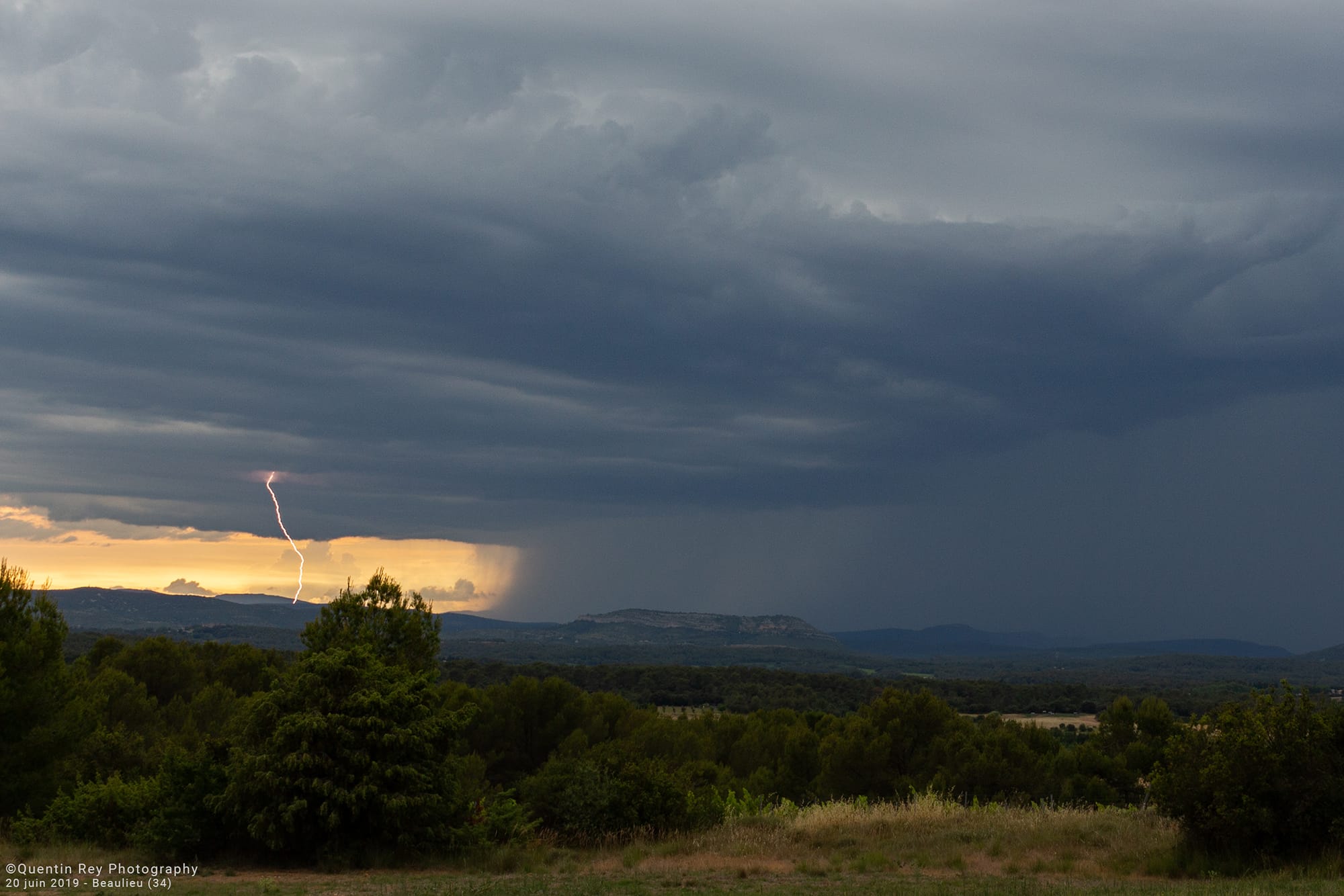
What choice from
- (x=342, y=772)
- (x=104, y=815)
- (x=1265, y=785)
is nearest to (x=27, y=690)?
(x=104, y=815)

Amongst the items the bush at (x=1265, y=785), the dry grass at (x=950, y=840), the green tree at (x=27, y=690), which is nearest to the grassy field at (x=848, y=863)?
the dry grass at (x=950, y=840)

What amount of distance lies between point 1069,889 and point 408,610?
1006 inches

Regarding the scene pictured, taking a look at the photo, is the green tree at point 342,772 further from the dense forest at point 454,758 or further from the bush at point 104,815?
the bush at point 104,815

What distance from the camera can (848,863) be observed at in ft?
67.8

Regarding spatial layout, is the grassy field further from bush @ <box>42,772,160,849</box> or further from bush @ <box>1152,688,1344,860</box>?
bush @ <box>42,772,160,849</box>

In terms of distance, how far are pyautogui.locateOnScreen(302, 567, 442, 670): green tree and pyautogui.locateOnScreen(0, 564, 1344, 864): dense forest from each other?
0.08 m

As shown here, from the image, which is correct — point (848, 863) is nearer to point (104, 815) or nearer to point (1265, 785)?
point (1265, 785)

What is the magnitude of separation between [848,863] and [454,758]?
8203 millimetres

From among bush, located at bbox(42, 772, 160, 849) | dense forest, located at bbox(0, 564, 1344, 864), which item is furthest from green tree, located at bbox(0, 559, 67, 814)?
bush, located at bbox(42, 772, 160, 849)

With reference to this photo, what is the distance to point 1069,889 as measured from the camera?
16.6 m

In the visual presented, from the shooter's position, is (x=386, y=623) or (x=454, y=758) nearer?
(x=454, y=758)

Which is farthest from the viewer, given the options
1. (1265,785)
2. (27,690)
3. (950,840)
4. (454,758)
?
(27,690)

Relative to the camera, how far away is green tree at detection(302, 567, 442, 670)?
118ft

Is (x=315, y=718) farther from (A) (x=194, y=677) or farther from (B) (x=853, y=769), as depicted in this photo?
(A) (x=194, y=677)
